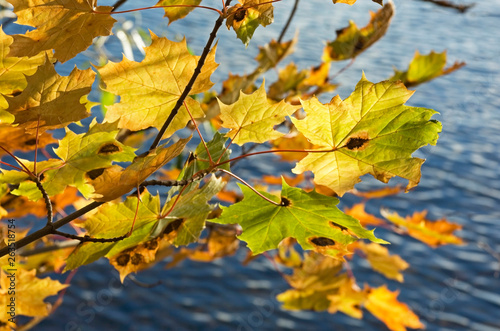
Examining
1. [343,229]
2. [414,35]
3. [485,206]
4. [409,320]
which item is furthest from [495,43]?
[343,229]

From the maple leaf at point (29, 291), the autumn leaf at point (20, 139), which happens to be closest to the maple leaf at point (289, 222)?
the autumn leaf at point (20, 139)

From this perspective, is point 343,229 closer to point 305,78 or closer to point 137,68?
point 137,68

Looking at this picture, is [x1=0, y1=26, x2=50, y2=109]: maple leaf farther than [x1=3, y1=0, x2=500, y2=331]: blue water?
→ No

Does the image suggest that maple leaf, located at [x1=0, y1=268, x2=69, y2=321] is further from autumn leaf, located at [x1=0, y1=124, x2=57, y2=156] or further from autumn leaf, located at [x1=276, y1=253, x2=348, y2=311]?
autumn leaf, located at [x1=276, y1=253, x2=348, y2=311]

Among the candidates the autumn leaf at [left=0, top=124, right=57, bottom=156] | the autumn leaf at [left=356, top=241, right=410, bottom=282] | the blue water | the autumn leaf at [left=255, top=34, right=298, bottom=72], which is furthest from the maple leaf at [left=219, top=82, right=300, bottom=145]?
the blue water

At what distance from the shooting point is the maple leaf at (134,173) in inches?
12.7

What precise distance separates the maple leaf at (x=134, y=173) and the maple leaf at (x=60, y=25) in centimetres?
11

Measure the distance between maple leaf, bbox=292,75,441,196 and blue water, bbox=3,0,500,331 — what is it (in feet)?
5.18

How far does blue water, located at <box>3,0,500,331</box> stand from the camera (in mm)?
2639

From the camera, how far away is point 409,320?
53.2 inches

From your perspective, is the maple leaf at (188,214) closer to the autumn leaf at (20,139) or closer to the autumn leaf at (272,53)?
the autumn leaf at (20,139)

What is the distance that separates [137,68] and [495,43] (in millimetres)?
5736

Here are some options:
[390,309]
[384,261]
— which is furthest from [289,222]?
[390,309]

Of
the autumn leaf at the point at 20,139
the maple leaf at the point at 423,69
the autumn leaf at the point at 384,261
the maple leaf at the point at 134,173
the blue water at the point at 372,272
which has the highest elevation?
the maple leaf at the point at 134,173
